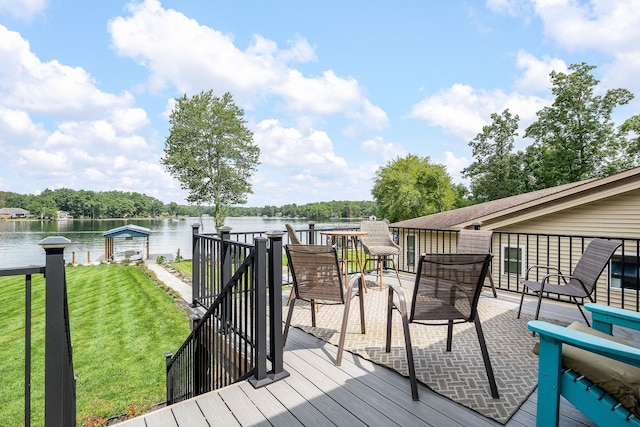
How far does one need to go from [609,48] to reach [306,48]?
15.9 meters

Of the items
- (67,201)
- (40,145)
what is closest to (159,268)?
(40,145)

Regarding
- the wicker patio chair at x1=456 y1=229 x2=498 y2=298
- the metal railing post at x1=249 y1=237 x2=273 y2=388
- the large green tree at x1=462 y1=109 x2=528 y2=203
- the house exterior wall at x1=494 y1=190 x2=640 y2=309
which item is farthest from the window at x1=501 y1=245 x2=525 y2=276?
the large green tree at x1=462 y1=109 x2=528 y2=203

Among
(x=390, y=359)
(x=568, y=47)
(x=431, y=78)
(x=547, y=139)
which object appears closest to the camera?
(x=390, y=359)

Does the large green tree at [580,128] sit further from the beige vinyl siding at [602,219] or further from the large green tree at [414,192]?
the beige vinyl siding at [602,219]

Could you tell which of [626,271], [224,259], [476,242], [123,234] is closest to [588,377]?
[476,242]

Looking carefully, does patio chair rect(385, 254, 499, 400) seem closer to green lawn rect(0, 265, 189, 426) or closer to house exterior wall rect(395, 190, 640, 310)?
house exterior wall rect(395, 190, 640, 310)

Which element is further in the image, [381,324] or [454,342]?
[381,324]

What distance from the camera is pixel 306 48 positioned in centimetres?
1181

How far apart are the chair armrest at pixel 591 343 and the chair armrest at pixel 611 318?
702mm

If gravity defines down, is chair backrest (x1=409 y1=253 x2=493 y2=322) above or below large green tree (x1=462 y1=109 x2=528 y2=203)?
below

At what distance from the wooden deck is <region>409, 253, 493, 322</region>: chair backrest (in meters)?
0.55

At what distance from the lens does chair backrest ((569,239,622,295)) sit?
9.89ft

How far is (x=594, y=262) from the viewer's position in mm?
3148

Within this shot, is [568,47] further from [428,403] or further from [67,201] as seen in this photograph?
[67,201]
